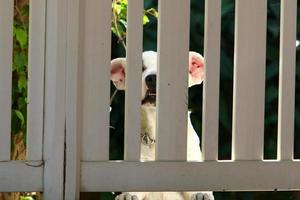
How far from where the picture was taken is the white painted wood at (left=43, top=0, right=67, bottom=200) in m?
1.85

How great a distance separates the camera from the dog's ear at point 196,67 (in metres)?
2.32

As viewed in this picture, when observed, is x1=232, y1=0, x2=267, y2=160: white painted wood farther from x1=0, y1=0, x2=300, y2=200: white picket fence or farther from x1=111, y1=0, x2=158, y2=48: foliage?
x1=111, y1=0, x2=158, y2=48: foliage

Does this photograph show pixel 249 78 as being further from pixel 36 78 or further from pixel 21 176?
pixel 21 176

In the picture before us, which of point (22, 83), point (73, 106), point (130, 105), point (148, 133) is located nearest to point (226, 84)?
point (148, 133)

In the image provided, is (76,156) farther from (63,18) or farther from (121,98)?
(121,98)

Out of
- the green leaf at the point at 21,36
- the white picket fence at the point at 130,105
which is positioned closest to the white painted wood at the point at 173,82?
the white picket fence at the point at 130,105

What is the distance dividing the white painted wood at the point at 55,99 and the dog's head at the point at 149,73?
45 cm

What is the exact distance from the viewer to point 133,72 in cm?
192

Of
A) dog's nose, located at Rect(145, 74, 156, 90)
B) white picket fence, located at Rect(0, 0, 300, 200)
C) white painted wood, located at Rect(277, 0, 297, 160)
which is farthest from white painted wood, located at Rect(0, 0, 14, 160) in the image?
white painted wood, located at Rect(277, 0, 297, 160)

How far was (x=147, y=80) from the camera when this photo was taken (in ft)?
7.52

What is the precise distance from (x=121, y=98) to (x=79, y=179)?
132 cm

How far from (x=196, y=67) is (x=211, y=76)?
40 cm

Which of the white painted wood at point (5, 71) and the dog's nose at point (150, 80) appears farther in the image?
the dog's nose at point (150, 80)

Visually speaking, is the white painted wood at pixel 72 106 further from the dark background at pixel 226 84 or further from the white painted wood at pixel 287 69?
the dark background at pixel 226 84
